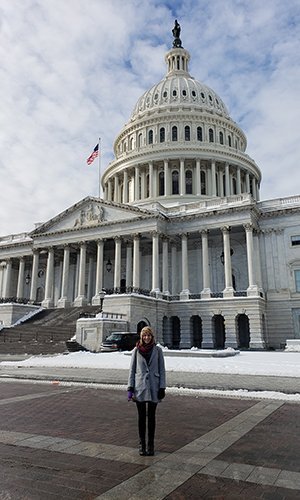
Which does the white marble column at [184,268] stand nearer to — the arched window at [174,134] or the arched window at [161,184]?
the arched window at [161,184]

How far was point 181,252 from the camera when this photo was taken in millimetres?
53906

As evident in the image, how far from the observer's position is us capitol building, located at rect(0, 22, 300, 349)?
45.8 meters

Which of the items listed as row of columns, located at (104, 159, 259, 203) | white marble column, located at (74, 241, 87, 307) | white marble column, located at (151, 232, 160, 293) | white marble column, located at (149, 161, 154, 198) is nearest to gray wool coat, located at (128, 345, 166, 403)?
white marble column, located at (151, 232, 160, 293)

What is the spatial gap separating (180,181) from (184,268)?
20.5 metres

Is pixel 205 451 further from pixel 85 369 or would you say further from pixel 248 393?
pixel 85 369

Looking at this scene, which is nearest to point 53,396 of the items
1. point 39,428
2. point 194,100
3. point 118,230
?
point 39,428

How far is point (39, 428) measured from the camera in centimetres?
837

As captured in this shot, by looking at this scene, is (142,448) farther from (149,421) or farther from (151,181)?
(151,181)

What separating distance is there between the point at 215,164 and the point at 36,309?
36.7 m

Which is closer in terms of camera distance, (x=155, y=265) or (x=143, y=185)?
(x=155, y=265)

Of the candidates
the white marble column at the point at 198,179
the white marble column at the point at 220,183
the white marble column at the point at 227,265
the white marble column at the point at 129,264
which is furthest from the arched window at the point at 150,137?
the white marble column at the point at 227,265

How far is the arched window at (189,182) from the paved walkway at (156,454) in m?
57.3

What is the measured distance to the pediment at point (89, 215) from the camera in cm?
5091

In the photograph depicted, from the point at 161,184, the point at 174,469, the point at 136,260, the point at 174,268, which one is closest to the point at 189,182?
the point at 161,184
